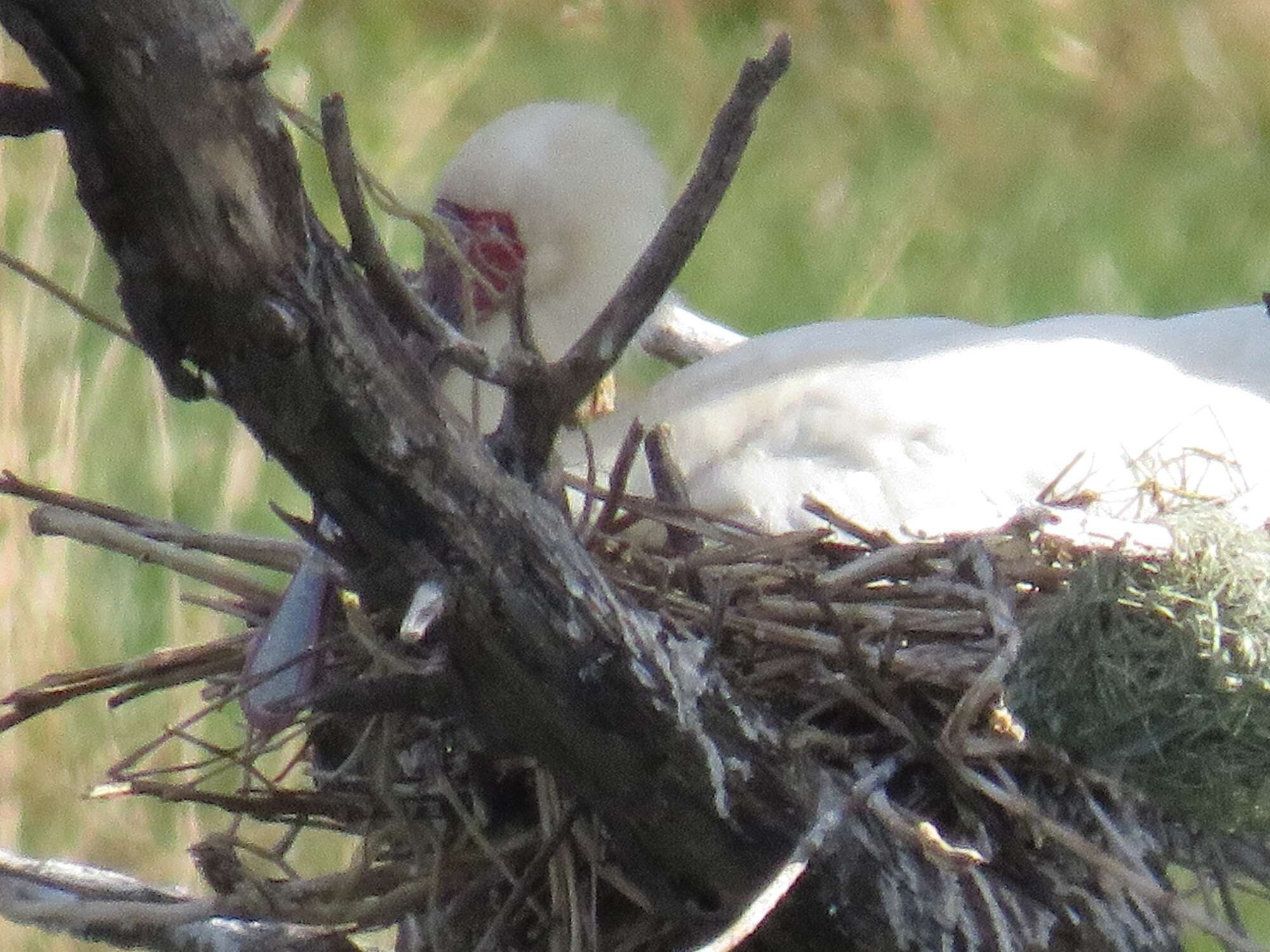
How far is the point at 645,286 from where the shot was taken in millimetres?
1073

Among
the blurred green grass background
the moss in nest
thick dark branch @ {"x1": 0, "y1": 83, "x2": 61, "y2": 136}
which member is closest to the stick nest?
the moss in nest

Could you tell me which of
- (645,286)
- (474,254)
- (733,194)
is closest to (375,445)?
(645,286)

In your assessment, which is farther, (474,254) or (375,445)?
(474,254)

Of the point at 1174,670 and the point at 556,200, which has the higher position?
the point at 556,200

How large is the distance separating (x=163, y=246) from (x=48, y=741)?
191 centimetres

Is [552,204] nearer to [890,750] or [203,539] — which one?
[203,539]

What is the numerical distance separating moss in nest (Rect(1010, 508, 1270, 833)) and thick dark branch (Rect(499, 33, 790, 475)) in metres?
0.29

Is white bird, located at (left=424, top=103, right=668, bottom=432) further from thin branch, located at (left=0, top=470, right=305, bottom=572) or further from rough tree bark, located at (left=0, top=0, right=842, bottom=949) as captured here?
rough tree bark, located at (left=0, top=0, right=842, bottom=949)

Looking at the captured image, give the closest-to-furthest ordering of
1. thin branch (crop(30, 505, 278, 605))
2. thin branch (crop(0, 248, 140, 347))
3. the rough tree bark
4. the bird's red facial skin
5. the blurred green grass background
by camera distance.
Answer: the rough tree bark, thin branch (crop(0, 248, 140, 347)), thin branch (crop(30, 505, 278, 605)), the bird's red facial skin, the blurred green grass background

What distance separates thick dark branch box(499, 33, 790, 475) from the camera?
1.01 m

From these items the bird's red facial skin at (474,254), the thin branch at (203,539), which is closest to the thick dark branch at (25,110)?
the thin branch at (203,539)

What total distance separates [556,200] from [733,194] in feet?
4.75

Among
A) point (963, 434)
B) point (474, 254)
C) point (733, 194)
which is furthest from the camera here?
point (733, 194)

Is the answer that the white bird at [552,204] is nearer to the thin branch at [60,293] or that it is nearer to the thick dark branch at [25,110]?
the thin branch at [60,293]
